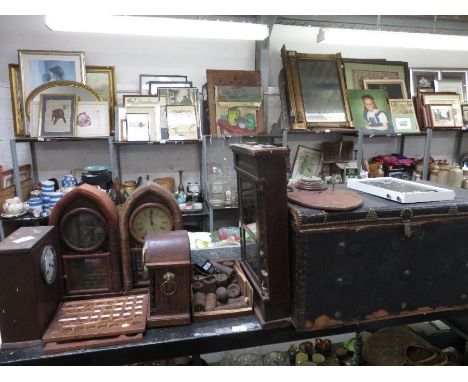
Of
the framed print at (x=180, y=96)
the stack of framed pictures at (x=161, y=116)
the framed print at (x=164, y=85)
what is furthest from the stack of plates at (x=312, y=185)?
the framed print at (x=164, y=85)

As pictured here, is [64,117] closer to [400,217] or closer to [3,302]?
[3,302]

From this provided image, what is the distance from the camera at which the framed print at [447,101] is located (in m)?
3.64

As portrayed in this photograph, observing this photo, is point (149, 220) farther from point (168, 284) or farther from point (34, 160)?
point (34, 160)

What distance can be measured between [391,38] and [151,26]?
1.85 meters

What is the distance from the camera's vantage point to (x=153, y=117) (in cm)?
320

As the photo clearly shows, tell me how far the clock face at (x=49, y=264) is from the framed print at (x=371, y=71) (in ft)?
10.8

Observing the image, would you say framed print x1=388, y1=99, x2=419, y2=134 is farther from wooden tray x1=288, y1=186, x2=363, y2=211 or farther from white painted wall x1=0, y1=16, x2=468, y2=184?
wooden tray x1=288, y1=186, x2=363, y2=211

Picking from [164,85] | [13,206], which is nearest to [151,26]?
[164,85]

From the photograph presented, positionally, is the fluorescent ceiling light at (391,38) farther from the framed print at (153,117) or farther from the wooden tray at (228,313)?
the wooden tray at (228,313)

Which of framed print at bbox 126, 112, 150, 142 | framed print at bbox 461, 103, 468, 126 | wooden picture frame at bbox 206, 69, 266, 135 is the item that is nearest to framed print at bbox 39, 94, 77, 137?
framed print at bbox 126, 112, 150, 142

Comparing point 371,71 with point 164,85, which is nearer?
point 164,85

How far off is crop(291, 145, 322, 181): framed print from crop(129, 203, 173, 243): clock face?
253cm

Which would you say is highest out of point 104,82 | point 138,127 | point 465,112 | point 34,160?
point 104,82

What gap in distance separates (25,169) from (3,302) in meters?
2.66
